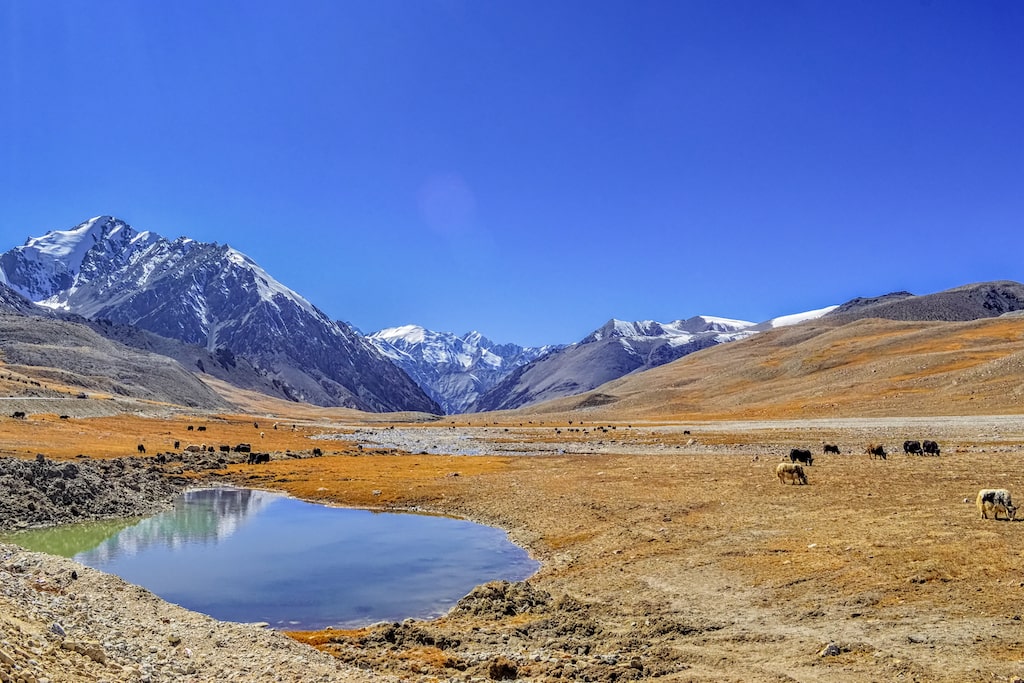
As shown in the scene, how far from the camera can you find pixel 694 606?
18062mm

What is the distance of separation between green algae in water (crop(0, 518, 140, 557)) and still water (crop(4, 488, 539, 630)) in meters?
0.21

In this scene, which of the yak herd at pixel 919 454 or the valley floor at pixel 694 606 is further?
the yak herd at pixel 919 454

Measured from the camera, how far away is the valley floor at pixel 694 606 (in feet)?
42.7

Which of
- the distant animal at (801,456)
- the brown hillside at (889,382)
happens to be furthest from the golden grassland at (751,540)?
the brown hillside at (889,382)

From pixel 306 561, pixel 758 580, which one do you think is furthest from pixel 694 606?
pixel 306 561

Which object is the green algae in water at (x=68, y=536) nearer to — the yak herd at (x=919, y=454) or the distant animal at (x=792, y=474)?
the distant animal at (x=792, y=474)

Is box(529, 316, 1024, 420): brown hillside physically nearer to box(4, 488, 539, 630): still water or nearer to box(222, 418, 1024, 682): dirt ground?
box(222, 418, 1024, 682): dirt ground

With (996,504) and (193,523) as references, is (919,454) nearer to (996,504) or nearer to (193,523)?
(996,504)

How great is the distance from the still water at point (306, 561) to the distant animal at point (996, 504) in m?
15.9

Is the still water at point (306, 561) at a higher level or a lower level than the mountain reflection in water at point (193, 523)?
lower

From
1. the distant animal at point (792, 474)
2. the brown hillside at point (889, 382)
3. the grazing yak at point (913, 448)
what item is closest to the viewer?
the distant animal at point (792, 474)

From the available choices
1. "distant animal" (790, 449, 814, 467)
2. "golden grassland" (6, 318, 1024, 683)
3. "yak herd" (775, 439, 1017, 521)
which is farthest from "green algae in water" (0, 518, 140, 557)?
"distant animal" (790, 449, 814, 467)

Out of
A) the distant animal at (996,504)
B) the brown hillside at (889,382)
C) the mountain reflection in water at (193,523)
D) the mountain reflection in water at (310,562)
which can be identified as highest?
the brown hillside at (889,382)

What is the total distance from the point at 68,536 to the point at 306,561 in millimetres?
14261
